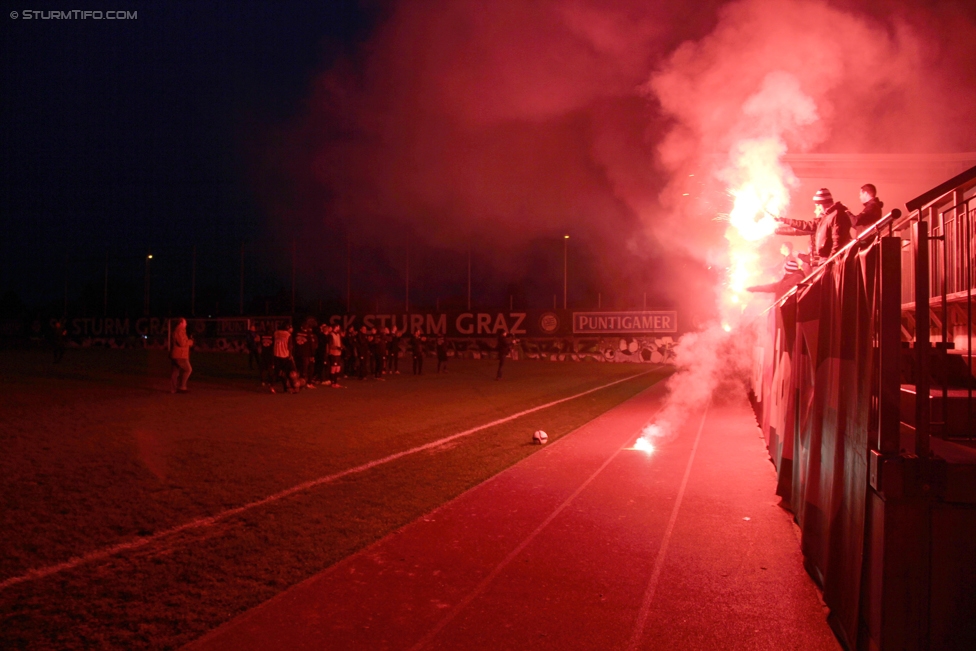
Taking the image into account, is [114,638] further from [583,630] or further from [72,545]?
[583,630]

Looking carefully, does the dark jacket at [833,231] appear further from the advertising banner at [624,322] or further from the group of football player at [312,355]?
the advertising banner at [624,322]

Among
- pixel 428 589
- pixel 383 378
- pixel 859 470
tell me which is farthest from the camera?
pixel 383 378

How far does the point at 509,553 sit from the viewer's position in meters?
5.19

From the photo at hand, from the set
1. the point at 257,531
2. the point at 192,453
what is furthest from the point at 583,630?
the point at 192,453

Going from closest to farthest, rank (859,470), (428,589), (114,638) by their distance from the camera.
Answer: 1. (859,470)
2. (114,638)
3. (428,589)

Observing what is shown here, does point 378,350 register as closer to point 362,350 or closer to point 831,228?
point 362,350

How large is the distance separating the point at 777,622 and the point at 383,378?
2043 centimetres

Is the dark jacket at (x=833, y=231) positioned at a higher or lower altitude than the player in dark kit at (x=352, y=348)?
higher

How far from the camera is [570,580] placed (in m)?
4.64

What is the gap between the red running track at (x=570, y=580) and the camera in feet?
12.3

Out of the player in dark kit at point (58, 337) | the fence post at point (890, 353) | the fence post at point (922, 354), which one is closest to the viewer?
the fence post at point (922, 354)

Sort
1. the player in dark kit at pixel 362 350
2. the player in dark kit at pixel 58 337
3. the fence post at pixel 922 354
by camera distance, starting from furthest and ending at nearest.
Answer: the player in dark kit at pixel 58 337
the player in dark kit at pixel 362 350
the fence post at pixel 922 354

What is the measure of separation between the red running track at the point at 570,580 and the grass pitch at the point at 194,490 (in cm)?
37

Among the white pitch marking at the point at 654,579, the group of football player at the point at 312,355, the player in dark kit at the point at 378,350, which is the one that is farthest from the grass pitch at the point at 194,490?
the player in dark kit at the point at 378,350
